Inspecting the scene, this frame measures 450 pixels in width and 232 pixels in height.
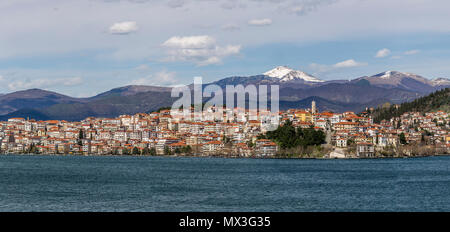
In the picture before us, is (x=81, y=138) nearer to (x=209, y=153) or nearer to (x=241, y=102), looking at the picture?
(x=209, y=153)

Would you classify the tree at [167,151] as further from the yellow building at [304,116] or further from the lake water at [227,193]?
the lake water at [227,193]

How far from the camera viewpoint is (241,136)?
80.8m

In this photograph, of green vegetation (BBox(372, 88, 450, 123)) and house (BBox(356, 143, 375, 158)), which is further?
green vegetation (BBox(372, 88, 450, 123))

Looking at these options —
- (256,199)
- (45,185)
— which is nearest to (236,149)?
(45,185)

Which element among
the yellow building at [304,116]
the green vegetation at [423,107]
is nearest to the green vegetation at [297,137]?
the yellow building at [304,116]

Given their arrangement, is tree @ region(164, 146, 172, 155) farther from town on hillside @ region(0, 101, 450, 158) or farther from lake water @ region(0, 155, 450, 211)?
lake water @ region(0, 155, 450, 211)

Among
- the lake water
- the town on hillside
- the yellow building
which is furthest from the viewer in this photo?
the yellow building

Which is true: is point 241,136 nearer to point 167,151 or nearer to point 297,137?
point 167,151

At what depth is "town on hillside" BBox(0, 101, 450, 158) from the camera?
68000 mm

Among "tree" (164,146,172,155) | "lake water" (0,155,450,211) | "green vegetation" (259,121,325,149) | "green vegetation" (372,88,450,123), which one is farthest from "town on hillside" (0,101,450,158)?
"lake water" (0,155,450,211)

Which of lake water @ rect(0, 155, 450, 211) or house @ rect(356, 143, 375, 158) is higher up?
house @ rect(356, 143, 375, 158)

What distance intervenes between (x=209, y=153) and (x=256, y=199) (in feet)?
167

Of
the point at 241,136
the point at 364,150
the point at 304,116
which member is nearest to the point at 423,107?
the point at 304,116

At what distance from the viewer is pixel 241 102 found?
15912 centimetres
